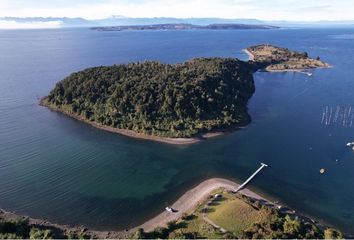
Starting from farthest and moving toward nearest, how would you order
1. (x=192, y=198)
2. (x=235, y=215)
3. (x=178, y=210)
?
(x=192, y=198), (x=178, y=210), (x=235, y=215)

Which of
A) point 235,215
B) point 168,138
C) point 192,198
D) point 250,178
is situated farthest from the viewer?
point 168,138

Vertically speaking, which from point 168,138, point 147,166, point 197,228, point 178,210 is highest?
point 168,138

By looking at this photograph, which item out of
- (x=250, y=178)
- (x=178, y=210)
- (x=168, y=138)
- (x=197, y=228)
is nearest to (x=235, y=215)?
(x=197, y=228)

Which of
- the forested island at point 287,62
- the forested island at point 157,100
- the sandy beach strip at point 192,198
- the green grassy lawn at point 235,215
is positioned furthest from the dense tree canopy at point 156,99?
the forested island at point 287,62

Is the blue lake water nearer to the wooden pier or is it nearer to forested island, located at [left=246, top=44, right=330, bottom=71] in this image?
the wooden pier

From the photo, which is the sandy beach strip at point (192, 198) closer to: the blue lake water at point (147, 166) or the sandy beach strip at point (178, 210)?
the sandy beach strip at point (178, 210)

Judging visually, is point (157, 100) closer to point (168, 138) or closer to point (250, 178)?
point (168, 138)

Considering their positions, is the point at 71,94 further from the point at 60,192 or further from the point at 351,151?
the point at 351,151
